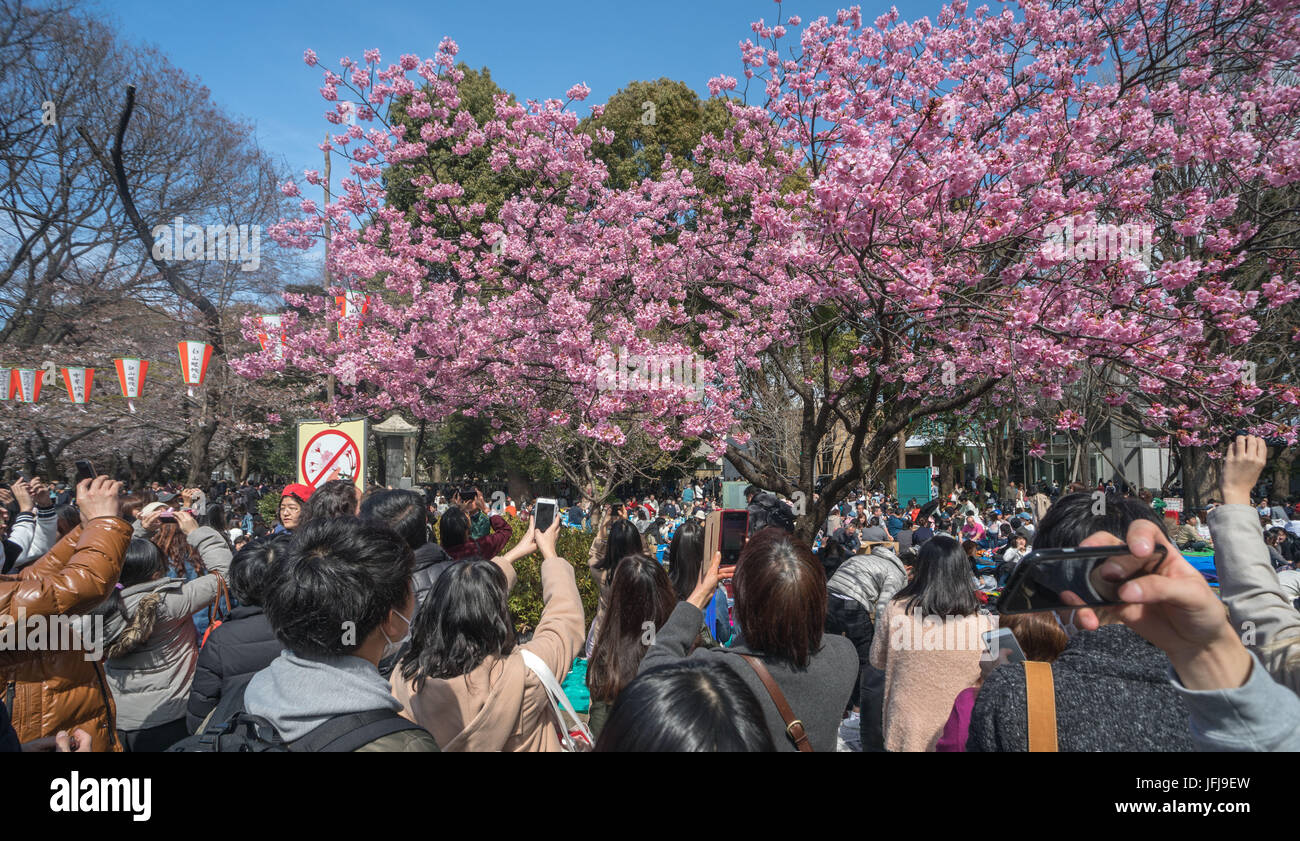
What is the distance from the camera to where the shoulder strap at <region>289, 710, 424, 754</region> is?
1546mm

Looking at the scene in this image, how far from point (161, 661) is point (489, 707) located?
211 cm

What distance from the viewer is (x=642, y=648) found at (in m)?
2.90

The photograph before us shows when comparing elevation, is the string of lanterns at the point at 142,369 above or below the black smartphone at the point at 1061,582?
above

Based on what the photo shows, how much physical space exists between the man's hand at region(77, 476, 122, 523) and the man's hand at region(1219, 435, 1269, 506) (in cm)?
307

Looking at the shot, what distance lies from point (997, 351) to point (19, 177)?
68.7 feet

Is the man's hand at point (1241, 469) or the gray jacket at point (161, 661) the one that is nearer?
the man's hand at point (1241, 469)

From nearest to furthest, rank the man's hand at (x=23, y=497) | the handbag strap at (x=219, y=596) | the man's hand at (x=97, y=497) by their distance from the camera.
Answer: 1. the man's hand at (x=97, y=497)
2. the handbag strap at (x=219, y=596)
3. the man's hand at (x=23, y=497)

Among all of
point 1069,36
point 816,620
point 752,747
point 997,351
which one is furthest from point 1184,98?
point 752,747

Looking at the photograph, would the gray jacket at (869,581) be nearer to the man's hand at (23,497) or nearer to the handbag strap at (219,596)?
the handbag strap at (219,596)

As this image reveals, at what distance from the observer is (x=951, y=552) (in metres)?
2.87

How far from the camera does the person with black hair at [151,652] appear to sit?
315 centimetres

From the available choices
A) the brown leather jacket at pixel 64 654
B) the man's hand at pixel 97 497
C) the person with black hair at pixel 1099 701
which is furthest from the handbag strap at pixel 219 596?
the person with black hair at pixel 1099 701

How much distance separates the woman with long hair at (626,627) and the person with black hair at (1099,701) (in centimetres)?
151

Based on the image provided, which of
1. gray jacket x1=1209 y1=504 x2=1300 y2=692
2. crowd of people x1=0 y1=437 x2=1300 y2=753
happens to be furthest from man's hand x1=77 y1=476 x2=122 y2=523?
gray jacket x1=1209 y1=504 x2=1300 y2=692
